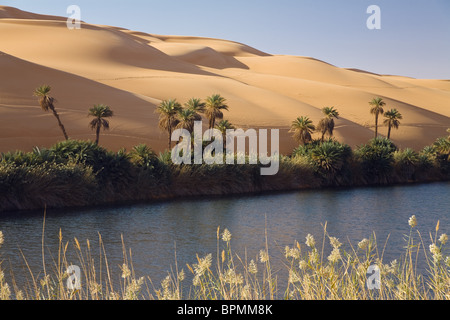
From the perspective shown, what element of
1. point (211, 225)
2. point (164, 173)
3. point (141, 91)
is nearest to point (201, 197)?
point (164, 173)

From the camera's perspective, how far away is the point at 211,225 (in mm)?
29219

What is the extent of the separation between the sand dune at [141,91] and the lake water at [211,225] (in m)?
24.3

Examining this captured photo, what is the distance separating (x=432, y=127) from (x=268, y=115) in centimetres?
2662

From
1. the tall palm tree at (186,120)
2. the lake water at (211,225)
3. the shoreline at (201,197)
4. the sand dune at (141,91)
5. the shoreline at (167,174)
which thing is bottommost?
the lake water at (211,225)

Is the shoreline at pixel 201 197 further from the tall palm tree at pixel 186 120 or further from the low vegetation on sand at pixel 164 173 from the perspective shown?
the tall palm tree at pixel 186 120

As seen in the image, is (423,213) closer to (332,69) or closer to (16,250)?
(16,250)

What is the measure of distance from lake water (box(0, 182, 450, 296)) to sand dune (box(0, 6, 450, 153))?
24.3 meters

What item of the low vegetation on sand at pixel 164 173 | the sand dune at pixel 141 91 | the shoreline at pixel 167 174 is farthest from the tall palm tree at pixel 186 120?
the sand dune at pixel 141 91

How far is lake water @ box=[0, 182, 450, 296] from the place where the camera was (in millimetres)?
22156

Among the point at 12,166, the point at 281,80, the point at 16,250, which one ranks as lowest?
the point at 16,250

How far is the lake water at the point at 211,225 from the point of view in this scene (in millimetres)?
22156

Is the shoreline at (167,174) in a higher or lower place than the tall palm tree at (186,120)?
lower
